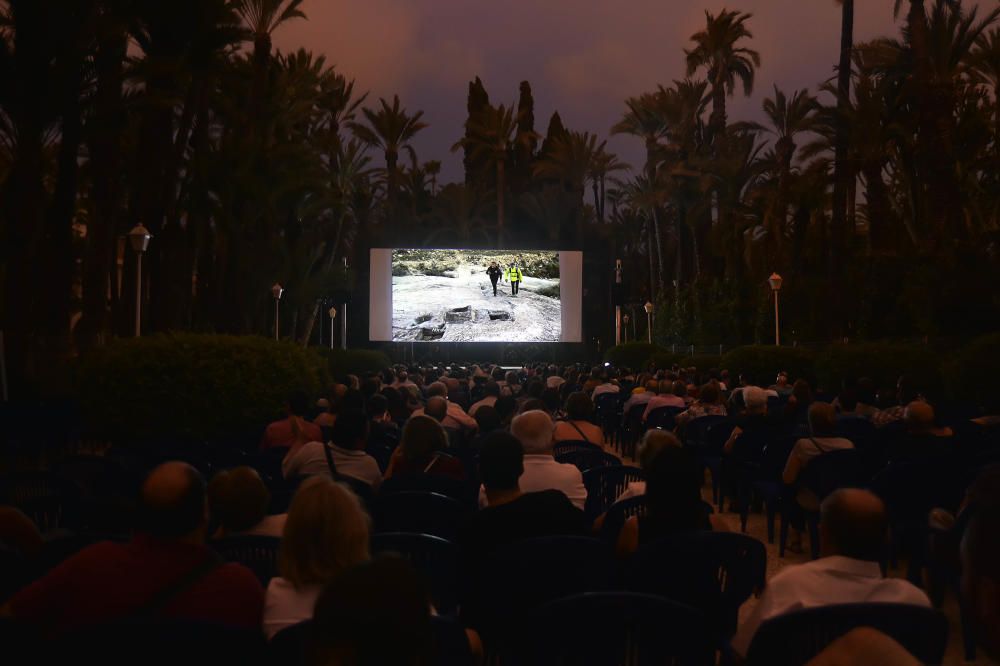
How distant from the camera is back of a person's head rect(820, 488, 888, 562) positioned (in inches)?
122

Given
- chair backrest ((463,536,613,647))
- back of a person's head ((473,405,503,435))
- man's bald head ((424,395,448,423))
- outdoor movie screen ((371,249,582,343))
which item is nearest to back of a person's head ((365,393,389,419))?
man's bald head ((424,395,448,423))

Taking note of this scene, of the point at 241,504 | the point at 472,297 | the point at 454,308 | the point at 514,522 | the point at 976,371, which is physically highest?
the point at 472,297

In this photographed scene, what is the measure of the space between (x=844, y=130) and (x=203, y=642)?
97.2 ft

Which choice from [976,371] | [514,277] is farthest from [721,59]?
[976,371]

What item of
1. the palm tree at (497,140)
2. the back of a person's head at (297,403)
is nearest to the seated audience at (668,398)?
the back of a person's head at (297,403)

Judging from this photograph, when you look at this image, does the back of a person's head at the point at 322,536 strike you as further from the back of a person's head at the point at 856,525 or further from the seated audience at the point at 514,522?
the back of a person's head at the point at 856,525

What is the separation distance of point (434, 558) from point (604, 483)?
257cm

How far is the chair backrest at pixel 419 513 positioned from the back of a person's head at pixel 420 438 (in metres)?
1.04

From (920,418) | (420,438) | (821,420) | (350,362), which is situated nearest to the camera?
(420,438)

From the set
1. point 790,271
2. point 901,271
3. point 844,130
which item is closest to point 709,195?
point 790,271

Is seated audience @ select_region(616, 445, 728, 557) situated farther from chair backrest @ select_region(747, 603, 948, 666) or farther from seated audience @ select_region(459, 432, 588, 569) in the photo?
chair backrest @ select_region(747, 603, 948, 666)

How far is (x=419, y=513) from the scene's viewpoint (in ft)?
15.7

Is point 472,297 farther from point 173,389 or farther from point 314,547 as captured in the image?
point 314,547

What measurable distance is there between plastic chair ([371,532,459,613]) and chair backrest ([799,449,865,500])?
361 centimetres
